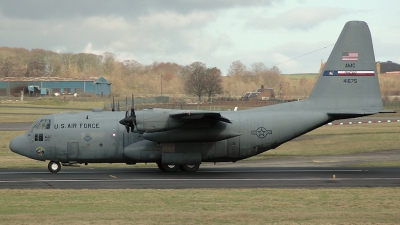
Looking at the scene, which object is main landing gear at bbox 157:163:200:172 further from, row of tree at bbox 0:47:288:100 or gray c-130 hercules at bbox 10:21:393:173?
row of tree at bbox 0:47:288:100

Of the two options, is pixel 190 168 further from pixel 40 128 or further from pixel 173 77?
pixel 173 77

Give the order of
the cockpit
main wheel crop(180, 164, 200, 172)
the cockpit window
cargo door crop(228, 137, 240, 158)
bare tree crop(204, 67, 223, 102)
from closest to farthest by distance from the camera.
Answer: cargo door crop(228, 137, 240, 158) < the cockpit < the cockpit window < main wheel crop(180, 164, 200, 172) < bare tree crop(204, 67, 223, 102)

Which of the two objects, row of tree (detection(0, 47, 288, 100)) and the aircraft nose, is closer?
the aircraft nose

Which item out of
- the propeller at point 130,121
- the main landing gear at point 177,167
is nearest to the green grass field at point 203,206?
the propeller at point 130,121

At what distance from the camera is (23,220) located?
15453 millimetres

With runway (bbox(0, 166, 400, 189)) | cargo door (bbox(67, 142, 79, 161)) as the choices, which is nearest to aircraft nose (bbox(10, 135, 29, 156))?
runway (bbox(0, 166, 400, 189))

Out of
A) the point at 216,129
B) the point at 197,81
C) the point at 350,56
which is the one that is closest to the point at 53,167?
the point at 216,129

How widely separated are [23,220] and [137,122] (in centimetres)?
1059

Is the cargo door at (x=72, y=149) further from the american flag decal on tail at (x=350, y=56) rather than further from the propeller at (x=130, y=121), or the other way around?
the american flag decal on tail at (x=350, y=56)

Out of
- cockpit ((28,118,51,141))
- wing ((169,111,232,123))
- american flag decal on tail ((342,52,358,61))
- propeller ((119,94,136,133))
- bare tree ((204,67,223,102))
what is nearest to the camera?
wing ((169,111,232,123))

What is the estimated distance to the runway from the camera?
23016mm

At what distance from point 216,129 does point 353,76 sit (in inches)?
293

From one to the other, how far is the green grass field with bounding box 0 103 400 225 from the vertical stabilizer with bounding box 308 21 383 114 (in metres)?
7.16

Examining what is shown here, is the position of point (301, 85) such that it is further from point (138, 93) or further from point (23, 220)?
point (23, 220)
